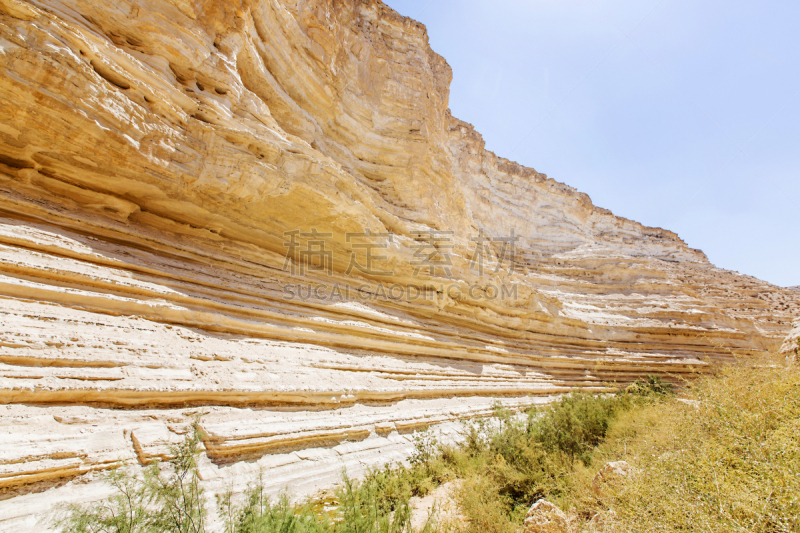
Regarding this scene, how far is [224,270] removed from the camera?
19.3ft

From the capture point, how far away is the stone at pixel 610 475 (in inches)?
131

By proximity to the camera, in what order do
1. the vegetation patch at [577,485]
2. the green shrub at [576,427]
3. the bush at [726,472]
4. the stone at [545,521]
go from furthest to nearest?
the green shrub at [576,427] → the stone at [545,521] → the vegetation patch at [577,485] → the bush at [726,472]

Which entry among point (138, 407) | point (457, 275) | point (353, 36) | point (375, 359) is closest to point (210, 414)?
point (138, 407)

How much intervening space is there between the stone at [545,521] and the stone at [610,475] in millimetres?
641

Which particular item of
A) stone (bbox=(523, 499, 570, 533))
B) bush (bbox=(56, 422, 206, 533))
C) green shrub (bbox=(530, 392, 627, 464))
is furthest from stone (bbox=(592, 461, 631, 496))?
bush (bbox=(56, 422, 206, 533))

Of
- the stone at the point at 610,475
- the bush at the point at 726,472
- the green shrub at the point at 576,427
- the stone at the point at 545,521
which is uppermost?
the bush at the point at 726,472

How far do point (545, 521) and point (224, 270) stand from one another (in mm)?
5799

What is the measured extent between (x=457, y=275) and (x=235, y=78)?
6995 mm

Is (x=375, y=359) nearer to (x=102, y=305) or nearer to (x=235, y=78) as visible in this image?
(x=102, y=305)

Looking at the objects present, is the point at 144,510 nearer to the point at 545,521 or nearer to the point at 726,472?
the point at 545,521

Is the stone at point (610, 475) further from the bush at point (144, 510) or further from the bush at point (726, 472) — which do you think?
the bush at point (144, 510)

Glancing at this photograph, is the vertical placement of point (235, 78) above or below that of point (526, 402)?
above

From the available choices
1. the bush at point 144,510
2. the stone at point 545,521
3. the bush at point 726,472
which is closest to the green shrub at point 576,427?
the bush at point 726,472

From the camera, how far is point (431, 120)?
14.1m
